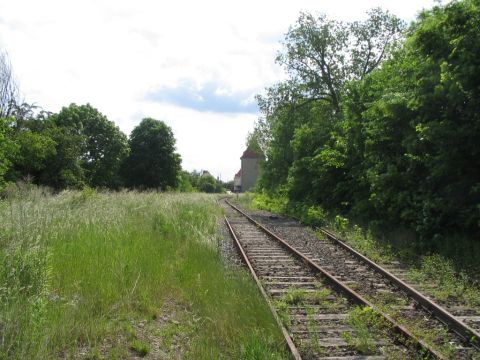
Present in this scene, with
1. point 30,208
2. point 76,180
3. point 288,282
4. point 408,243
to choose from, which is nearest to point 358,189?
point 408,243

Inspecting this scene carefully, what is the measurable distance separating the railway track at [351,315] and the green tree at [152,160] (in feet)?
180

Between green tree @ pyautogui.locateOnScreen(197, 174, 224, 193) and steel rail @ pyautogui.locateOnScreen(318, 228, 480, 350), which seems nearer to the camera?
steel rail @ pyautogui.locateOnScreen(318, 228, 480, 350)

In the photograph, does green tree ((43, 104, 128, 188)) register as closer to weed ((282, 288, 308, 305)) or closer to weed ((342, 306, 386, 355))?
weed ((282, 288, 308, 305))

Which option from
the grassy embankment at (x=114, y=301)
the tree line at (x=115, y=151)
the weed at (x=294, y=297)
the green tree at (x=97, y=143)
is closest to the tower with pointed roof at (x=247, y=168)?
the tree line at (x=115, y=151)

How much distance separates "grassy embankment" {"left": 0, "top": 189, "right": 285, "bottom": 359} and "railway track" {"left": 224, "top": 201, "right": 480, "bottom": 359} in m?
0.53

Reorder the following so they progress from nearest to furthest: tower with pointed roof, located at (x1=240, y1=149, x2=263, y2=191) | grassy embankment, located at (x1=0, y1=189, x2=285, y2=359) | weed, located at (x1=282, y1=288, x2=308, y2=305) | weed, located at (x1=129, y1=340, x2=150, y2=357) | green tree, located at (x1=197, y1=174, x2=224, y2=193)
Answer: grassy embankment, located at (x1=0, y1=189, x2=285, y2=359)
weed, located at (x1=129, y1=340, x2=150, y2=357)
weed, located at (x1=282, y1=288, x2=308, y2=305)
green tree, located at (x1=197, y1=174, x2=224, y2=193)
tower with pointed roof, located at (x1=240, y1=149, x2=263, y2=191)

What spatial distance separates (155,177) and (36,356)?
60.6 metres

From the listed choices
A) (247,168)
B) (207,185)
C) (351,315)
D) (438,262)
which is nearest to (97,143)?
(207,185)

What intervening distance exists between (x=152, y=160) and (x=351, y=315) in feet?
196

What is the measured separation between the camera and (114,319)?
5.70 metres

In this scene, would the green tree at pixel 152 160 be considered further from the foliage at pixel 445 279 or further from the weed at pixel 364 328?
the weed at pixel 364 328

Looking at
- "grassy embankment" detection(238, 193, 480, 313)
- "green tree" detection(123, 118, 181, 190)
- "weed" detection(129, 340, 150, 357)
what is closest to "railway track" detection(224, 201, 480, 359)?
"grassy embankment" detection(238, 193, 480, 313)

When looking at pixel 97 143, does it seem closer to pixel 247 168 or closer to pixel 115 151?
pixel 115 151

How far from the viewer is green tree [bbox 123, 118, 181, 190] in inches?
2514
